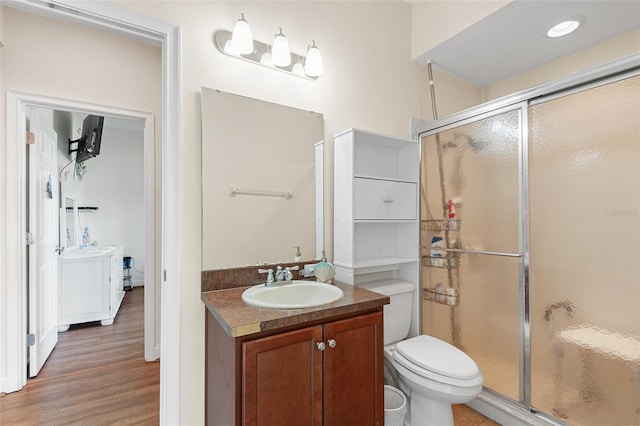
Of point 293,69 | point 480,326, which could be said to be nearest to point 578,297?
point 480,326

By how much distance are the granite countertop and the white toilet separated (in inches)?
17.6

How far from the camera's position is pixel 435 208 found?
6.88 ft

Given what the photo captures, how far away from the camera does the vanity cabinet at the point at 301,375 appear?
1007 mm

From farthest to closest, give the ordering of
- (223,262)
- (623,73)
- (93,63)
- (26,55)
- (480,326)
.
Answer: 1. (93,63)
2. (26,55)
3. (480,326)
4. (223,262)
5. (623,73)

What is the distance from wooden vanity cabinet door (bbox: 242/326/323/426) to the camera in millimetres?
1002

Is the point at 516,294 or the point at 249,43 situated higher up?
the point at 249,43

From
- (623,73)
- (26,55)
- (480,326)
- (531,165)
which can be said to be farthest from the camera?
(26,55)

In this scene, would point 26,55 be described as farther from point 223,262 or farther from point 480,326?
point 480,326

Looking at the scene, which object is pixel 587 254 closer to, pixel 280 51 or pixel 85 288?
pixel 280 51

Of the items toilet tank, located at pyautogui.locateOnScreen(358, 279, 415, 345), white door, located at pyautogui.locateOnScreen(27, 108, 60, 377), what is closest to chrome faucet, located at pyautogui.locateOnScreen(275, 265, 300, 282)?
toilet tank, located at pyautogui.locateOnScreen(358, 279, 415, 345)

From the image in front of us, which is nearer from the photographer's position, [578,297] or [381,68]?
[578,297]

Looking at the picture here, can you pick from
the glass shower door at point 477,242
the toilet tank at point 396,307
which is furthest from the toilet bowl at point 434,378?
the glass shower door at point 477,242

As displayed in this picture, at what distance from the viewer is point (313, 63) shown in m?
1.68

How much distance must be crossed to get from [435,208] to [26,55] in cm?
302
